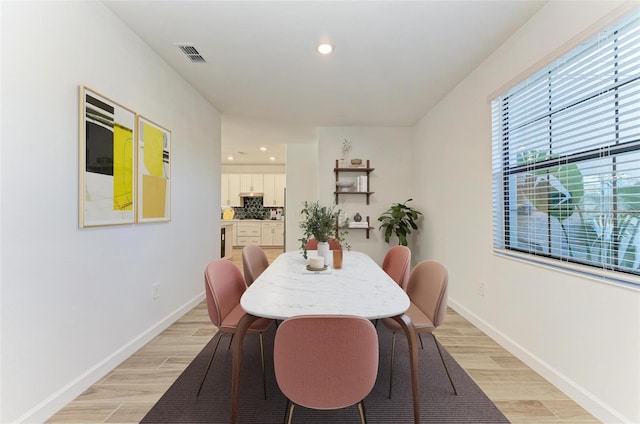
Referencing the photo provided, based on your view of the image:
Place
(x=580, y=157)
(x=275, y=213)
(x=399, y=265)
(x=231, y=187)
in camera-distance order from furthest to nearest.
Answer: (x=275, y=213) < (x=231, y=187) < (x=399, y=265) < (x=580, y=157)

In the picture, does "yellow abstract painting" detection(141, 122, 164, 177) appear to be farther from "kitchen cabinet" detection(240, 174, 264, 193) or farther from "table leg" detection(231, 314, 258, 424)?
"kitchen cabinet" detection(240, 174, 264, 193)

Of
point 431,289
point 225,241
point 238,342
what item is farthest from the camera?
point 225,241

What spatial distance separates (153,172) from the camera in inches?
97.0

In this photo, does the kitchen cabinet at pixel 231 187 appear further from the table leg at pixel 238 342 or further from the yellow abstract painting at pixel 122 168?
the table leg at pixel 238 342

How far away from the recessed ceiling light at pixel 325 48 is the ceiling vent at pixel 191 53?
1115 millimetres

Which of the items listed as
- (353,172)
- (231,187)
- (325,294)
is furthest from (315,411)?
(231,187)

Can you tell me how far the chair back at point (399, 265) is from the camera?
2279mm

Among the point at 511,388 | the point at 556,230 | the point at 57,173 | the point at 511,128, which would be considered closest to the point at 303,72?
the point at 511,128

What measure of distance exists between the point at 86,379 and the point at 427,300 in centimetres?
231

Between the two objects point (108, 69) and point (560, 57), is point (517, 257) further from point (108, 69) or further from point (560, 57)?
point (108, 69)

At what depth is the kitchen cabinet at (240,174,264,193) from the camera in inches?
337

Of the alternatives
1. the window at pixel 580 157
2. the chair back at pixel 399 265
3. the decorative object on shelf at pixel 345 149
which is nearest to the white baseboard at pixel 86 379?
the chair back at pixel 399 265

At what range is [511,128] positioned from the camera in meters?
2.30

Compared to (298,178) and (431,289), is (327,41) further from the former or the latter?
(298,178)
